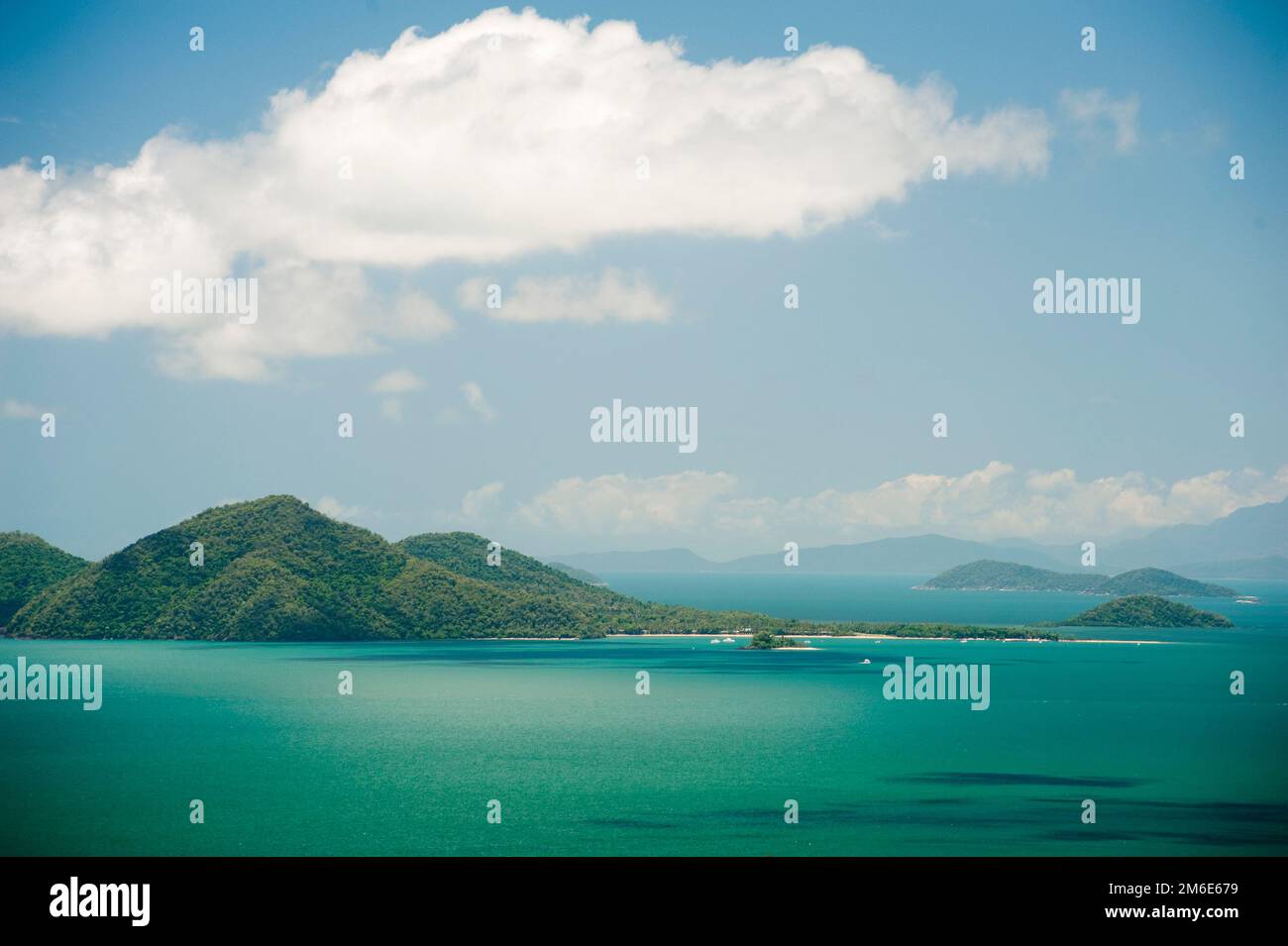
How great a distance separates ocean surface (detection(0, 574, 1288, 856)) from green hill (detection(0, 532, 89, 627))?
2515cm

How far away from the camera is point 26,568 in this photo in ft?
332

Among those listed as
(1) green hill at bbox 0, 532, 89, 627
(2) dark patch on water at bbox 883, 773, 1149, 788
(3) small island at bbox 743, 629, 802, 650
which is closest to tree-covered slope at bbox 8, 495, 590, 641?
(1) green hill at bbox 0, 532, 89, 627

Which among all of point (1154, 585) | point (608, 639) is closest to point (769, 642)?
point (608, 639)

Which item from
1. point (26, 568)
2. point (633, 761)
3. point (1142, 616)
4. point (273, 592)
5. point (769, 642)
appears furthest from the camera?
point (1142, 616)

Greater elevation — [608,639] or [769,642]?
[769,642]

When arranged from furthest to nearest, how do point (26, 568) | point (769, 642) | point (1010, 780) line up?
1. point (26, 568)
2. point (769, 642)
3. point (1010, 780)

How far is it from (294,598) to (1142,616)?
77851 millimetres

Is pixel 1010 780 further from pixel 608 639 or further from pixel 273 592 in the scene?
pixel 273 592
